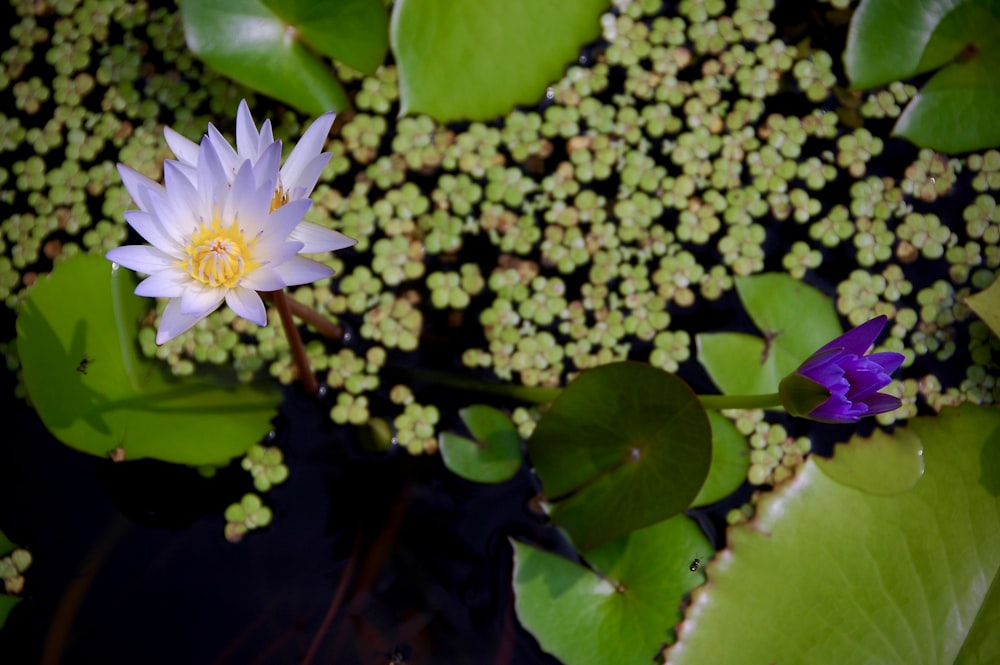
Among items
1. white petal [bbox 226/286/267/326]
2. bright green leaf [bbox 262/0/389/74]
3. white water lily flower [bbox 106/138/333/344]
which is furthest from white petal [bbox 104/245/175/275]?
bright green leaf [bbox 262/0/389/74]

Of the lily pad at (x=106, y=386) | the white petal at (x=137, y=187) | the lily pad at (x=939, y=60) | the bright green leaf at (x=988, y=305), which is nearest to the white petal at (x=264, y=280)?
the white petal at (x=137, y=187)

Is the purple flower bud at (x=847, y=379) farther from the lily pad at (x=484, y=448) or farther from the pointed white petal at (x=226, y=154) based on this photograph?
the pointed white petal at (x=226, y=154)

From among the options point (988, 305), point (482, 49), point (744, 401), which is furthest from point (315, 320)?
point (988, 305)

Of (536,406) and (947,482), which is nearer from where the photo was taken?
(947,482)

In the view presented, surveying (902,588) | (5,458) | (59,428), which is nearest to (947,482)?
(902,588)

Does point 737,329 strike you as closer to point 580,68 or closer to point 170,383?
point 580,68
